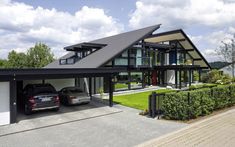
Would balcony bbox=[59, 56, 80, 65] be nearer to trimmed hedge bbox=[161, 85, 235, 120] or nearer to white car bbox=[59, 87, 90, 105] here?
white car bbox=[59, 87, 90, 105]

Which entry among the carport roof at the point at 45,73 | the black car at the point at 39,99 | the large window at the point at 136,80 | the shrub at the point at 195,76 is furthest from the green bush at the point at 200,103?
the shrub at the point at 195,76

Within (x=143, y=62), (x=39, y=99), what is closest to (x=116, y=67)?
(x=143, y=62)

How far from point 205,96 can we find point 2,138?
34.5ft

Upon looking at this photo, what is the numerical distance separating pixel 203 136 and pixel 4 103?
9314 millimetres

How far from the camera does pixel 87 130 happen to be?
30.8 ft

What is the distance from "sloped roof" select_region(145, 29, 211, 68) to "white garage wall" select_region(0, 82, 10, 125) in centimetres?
2100

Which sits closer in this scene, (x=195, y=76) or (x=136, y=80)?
(x=136, y=80)

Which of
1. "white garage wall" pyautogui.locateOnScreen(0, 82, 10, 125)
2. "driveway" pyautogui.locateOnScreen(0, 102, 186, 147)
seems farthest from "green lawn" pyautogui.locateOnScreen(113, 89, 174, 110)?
"white garage wall" pyautogui.locateOnScreen(0, 82, 10, 125)

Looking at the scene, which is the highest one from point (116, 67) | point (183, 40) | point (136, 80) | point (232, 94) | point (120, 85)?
point (183, 40)

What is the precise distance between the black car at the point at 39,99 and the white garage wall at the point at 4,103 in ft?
4.75

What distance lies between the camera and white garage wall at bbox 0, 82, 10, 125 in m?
10.1

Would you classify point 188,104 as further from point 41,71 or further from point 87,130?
point 41,71

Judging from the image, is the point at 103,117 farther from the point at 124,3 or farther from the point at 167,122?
the point at 124,3

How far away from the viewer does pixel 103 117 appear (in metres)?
11.8
